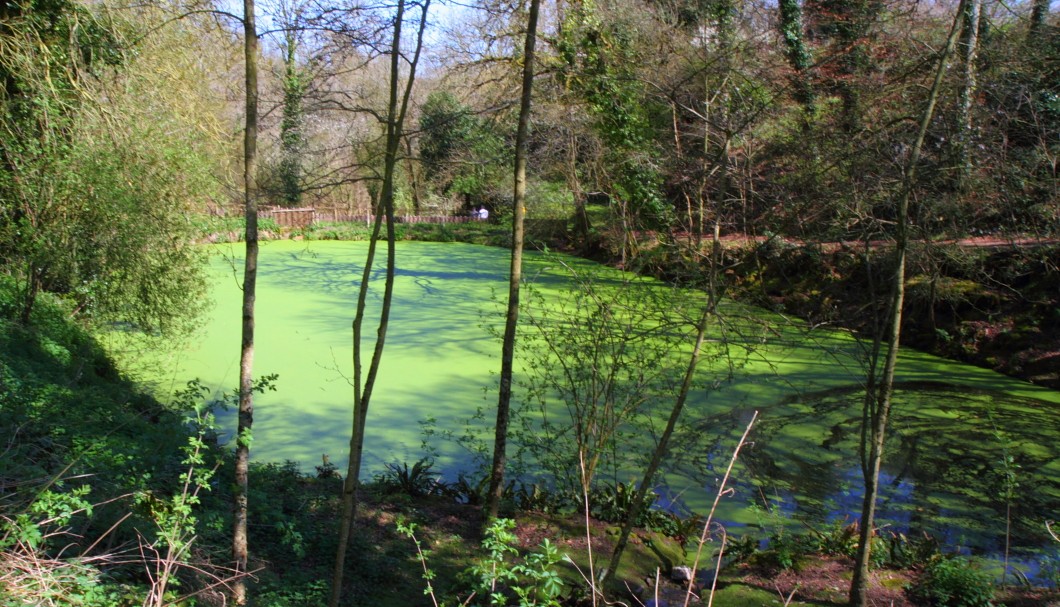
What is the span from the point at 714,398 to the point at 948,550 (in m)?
3.45

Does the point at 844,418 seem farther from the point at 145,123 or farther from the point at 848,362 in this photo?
the point at 145,123

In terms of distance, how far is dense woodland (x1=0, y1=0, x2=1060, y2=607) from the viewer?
3725mm

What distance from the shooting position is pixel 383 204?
3959 mm

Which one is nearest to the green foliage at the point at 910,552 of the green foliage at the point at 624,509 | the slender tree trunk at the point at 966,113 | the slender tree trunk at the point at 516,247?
the green foliage at the point at 624,509

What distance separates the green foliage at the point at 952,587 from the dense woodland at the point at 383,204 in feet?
0.09

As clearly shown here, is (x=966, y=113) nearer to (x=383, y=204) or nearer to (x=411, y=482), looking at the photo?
(x=383, y=204)

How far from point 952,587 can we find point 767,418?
12.2 ft

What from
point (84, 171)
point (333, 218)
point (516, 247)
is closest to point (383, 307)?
point (516, 247)

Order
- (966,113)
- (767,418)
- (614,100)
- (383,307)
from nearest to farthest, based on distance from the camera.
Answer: (383,307), (966,113), (614,100), (767,418)

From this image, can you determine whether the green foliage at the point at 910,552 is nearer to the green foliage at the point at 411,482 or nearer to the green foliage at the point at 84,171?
the green foliage at the point at 411,482

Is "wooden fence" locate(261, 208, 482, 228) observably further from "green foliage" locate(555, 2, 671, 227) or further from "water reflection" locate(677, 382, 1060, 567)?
"water reflection" locate(677, 382, 1060, 567)

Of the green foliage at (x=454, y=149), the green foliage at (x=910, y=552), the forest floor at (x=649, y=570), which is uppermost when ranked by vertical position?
the green foliage at (x=454, y=149)

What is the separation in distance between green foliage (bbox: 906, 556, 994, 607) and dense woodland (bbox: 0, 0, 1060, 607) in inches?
1.1

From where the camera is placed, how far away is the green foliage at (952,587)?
4.45 meters
